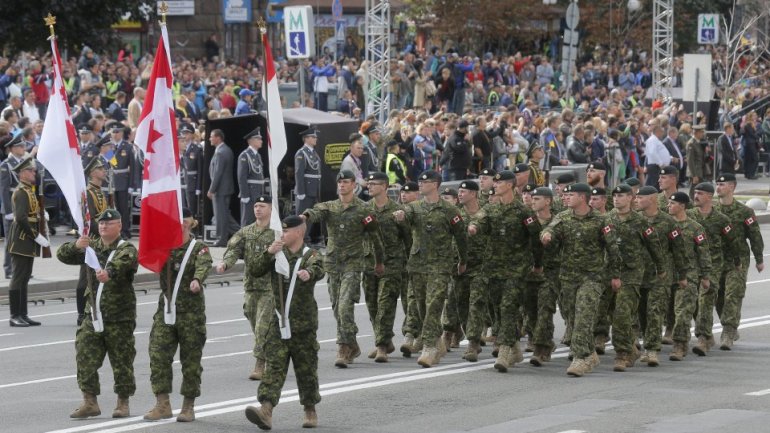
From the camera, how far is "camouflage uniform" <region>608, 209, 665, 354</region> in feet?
53.5

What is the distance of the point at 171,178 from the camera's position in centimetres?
1384

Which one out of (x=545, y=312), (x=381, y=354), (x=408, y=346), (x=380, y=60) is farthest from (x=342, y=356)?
(x=380, y=60)

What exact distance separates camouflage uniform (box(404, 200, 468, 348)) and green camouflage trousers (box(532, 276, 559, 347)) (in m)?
0.84

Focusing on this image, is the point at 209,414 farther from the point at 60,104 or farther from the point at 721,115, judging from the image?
the point at 721,115

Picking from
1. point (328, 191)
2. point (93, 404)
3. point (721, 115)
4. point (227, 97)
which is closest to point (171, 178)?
point (93, 404)

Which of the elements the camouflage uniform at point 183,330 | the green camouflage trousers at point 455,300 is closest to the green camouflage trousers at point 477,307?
the green camouflage trousers at point 455,300

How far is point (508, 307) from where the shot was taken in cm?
1638

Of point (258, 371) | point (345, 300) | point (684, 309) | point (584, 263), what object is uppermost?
point (584, 263)

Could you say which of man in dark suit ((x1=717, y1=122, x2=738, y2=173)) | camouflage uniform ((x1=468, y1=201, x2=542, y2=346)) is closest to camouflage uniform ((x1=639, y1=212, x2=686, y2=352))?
camouflage uniform ((x1=468, y1=201, x2=542, y2=346))

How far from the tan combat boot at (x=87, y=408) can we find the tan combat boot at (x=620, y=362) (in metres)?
5.31

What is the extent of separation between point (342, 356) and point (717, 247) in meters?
4.35

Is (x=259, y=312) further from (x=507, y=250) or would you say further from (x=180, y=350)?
(x=507, y=250)

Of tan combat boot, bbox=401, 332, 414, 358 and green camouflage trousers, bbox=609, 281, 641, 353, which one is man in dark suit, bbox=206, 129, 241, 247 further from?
green camouflage trousers, bbox=609, 281, 641, 353

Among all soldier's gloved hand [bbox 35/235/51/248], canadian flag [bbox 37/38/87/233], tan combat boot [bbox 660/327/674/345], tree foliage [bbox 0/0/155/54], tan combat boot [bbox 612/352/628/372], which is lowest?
tan combat boot [bbox 660/327/674/345]
